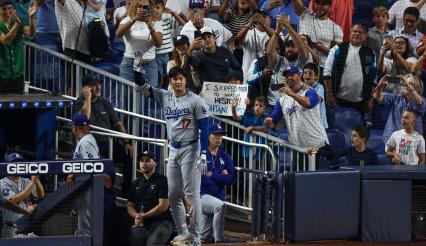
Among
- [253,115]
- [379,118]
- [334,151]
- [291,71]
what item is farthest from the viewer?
[379,118]

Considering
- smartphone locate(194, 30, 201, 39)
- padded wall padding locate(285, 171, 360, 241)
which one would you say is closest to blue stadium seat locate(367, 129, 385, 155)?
padded wall padding locate(285, 171, 360, 241)

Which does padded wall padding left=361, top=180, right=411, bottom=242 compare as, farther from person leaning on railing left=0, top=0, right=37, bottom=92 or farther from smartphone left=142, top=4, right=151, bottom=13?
person leaning on railing left=0, top=0, right=37, bottom=92

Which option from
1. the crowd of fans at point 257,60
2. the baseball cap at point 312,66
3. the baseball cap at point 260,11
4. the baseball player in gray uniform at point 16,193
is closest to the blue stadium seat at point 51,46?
the crowd of fans at point 257,60

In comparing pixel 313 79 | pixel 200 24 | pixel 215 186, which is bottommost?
pixel 215 186

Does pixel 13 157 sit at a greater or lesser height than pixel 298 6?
lesser

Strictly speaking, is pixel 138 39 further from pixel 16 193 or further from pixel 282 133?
pixel 16 193

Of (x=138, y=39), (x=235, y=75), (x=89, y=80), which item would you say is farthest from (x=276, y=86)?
(x=89, y=80)

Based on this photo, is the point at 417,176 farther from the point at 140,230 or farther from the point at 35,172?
the point at 35,172

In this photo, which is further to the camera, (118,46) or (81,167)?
(118,46)

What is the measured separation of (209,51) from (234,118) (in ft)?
3.69

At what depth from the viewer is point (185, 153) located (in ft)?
48.6

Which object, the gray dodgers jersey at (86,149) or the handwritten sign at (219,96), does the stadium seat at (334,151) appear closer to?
the handwritten sign at (219,96)

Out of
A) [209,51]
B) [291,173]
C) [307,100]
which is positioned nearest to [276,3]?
[209,51]

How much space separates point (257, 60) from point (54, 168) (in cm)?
416
